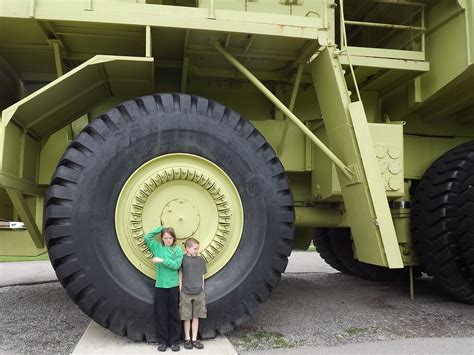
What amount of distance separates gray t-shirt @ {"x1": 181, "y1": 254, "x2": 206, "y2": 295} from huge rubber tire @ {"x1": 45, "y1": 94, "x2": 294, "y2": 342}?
0.13m

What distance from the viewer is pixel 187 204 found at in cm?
352

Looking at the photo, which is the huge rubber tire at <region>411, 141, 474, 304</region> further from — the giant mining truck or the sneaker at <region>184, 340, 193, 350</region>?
the sneaker at <region>184, 340, 193, 350</region>

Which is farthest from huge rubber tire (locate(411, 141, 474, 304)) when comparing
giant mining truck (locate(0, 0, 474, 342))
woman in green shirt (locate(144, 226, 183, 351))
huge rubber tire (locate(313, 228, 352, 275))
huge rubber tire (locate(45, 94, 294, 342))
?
woman in green shirt (locate(144, 226, 183, 351))

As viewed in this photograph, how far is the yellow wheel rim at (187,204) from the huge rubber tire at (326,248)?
388 cm

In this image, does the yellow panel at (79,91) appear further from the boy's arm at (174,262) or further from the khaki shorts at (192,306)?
the khaki shorts at (192,306)

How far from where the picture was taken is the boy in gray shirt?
3.30 m

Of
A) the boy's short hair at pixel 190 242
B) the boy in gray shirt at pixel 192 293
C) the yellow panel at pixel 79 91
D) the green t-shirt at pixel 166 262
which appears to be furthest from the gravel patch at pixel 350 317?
the yellow panel at pixel 79 91

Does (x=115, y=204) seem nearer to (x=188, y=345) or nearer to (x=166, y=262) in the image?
(x=166, y=262)

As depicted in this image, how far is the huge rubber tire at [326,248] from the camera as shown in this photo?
716 centimetres

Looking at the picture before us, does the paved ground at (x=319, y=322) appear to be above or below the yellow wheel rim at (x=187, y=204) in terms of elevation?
below

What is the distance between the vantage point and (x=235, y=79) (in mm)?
4652

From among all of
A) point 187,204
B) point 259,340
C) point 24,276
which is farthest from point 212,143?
point 24,276

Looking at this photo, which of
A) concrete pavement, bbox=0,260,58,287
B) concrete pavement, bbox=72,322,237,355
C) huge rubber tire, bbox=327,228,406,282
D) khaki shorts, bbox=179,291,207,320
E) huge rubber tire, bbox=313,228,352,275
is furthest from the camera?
huge rubber tire, bbox=313,228,352,275

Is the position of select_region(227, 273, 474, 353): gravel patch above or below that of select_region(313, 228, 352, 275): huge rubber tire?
below
